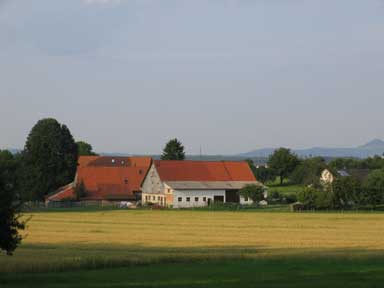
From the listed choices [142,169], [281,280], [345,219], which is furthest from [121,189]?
[281,280]

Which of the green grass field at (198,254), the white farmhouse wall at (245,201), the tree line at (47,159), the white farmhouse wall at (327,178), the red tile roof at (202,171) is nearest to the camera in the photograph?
the green grass field at (198,254)

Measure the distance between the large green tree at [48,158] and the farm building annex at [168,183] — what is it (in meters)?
2.09

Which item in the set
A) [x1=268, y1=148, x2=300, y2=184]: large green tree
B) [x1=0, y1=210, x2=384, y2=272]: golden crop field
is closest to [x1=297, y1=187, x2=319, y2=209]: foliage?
[x1=0, y1=210, x2=384, y2=272]: golden crop field

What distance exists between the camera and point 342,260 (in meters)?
32.5

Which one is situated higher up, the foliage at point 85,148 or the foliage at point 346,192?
the foliage at point 85,148

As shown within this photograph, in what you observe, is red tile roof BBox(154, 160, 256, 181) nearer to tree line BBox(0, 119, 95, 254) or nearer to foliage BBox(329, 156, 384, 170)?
tree line BBox(0, 119, 95, 254)

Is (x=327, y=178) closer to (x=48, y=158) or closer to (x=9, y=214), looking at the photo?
(x=48, y=158)

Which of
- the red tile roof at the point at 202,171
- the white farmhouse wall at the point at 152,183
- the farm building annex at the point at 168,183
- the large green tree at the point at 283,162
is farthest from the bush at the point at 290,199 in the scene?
the large green tree at the point at 283,162

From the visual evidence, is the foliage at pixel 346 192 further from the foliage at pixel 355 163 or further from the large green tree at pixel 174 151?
the foliage at pixel 355 163

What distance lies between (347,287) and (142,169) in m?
92.5

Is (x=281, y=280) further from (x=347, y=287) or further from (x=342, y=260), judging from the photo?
(x=342, y=260)

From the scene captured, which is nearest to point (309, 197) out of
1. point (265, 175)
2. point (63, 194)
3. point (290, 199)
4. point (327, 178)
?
point (290, 199)

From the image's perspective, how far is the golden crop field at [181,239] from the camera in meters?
33.0

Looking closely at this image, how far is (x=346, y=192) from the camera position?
85688 mm
